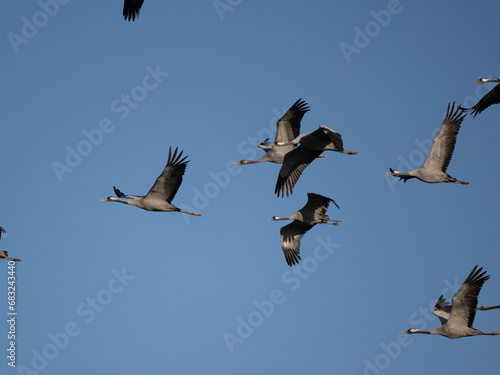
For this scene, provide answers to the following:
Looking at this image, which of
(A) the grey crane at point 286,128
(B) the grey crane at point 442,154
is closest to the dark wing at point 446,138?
(B) the grey crane at point 442,154

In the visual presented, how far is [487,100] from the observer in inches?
861

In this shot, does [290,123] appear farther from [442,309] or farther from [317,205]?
[442,309]

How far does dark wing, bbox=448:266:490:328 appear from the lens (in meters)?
20.6

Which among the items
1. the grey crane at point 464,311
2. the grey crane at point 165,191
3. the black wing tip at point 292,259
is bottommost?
the grey crane at point 464,311

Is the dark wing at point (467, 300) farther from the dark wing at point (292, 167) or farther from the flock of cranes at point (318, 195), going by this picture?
the dark wing at point (292, 167)

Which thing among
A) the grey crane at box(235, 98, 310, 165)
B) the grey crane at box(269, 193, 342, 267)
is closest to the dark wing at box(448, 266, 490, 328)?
the grey crane at box(269, 193, 342, 267)

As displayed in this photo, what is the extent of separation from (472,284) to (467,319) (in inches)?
44.4

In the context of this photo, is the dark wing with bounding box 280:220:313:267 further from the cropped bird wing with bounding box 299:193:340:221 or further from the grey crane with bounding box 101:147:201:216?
the grey crane with bounding box 101:147:201:216

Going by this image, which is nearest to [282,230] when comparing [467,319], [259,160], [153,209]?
[259,160]

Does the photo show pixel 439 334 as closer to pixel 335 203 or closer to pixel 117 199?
pixel 335 203

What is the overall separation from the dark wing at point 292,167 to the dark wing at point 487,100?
393 centimetres

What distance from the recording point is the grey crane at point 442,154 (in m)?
21.8

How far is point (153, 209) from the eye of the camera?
22094 mm

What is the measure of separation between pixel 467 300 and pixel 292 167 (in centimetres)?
526
